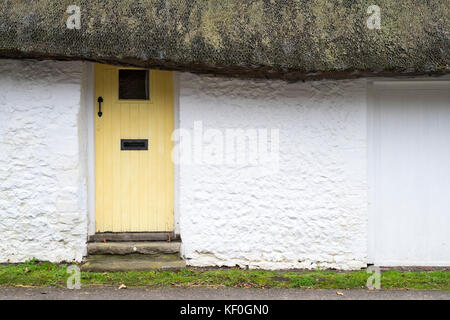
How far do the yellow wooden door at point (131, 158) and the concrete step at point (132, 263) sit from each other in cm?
38

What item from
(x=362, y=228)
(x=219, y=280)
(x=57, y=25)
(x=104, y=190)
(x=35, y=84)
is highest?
(x=57, y=25)

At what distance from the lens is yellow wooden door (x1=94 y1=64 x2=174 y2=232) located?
616 cm

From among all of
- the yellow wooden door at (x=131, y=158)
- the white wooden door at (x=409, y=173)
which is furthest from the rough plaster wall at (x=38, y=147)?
the white wooden door at (x=409, y=173)

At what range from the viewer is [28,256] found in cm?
587

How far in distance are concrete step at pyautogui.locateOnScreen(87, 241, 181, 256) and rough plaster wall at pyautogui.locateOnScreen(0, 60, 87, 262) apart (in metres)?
0.45

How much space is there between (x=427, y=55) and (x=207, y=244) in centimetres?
316

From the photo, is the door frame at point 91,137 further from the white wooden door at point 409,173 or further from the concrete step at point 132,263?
the white wooden door at point 409,173

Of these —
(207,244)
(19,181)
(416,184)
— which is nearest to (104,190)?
(19,181)

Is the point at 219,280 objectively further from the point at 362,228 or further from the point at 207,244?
the point at 362,228

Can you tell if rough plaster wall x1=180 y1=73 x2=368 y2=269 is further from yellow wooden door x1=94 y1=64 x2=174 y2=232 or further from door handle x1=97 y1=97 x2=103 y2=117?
door handle x1=97 y1=97 x2=103 y2=117

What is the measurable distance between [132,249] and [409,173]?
3.36m

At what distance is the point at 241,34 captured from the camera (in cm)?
545

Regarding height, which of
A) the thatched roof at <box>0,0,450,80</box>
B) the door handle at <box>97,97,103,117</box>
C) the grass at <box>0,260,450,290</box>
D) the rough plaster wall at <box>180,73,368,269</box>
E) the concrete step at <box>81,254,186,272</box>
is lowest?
the grass at <box>0,260,450,290</box>

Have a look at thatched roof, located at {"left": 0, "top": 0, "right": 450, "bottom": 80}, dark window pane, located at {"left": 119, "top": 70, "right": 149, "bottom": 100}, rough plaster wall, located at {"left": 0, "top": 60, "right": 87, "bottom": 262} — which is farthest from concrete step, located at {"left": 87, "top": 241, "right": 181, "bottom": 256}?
thatched roof, located at {"left": 0, "top": 0, "right": 450, "bottom": 80}
